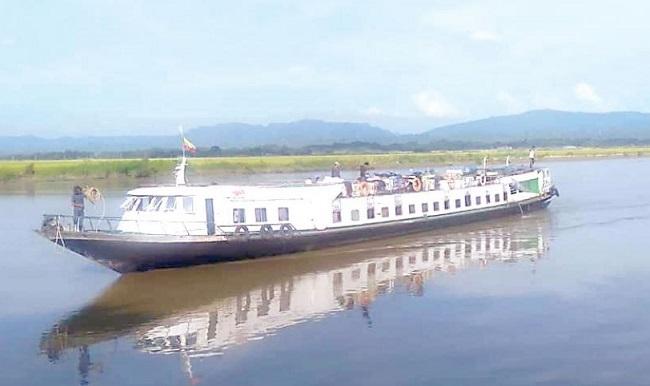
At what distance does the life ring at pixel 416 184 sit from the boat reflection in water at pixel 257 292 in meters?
2.58

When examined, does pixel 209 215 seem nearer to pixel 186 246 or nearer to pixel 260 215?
pixel 186 246

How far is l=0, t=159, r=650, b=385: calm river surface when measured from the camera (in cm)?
1491

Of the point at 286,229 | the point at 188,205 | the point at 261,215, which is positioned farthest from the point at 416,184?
the point at 188,205

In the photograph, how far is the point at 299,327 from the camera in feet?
59.1

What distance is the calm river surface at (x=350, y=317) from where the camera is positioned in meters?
14.9

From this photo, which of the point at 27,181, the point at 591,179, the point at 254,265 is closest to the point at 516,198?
the point at 254,265

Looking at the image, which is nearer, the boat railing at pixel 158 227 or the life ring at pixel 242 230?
the boat railing at pixel 158 227

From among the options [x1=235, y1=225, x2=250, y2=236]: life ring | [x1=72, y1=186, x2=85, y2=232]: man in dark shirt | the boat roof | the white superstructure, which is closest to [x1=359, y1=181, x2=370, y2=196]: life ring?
the white superstructure

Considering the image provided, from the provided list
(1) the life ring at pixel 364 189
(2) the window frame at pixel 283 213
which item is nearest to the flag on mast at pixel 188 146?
(2) the window frame at pixel 283 213

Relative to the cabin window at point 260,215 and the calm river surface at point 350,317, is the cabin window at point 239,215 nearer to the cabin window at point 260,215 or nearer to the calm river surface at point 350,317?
the cabin window at point 260,215

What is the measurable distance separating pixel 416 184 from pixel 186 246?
41.6ft

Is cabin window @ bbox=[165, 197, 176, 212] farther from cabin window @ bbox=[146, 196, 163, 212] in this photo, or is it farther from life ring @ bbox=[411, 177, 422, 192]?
life ring @ bbox=[411, 177, 422, 192]

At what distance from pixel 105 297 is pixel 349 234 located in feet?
33.8

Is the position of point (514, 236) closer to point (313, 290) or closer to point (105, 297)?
point (313, 290)
